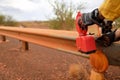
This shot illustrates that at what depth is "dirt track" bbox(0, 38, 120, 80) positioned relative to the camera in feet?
18.5

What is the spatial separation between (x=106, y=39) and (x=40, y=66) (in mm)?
2715

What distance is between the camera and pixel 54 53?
26.1 ft

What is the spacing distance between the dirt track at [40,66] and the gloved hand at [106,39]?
130cm

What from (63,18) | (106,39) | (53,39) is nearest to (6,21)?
(63,18)

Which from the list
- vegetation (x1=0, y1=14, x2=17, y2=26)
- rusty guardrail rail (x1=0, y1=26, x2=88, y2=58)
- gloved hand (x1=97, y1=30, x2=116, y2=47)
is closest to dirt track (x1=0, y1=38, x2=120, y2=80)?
rusty guardrail rail (x1=0, y1=26, x2=88, y2=58)

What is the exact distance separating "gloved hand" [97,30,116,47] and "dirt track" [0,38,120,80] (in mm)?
1299

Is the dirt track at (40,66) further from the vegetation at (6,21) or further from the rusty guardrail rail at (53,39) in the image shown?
the vegetation at (6,21)

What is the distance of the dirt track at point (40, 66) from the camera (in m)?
5.63

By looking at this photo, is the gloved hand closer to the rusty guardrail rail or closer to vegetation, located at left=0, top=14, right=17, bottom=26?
the rusty guardrail rail

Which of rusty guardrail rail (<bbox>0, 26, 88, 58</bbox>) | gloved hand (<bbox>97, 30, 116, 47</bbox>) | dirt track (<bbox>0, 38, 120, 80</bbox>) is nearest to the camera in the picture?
gloved hand (<bbox>97, 30, 116, 47</bbox>)

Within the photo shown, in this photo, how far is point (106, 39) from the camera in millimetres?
4035

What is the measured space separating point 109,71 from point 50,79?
108 cm

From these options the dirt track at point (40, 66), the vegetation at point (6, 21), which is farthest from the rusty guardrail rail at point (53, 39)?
the vegetation at point (6, 21)

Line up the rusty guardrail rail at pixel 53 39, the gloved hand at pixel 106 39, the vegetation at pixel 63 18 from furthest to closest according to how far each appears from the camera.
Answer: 1. the vegetation at pixel 63 18
2. the rusty guardrail rail at pixel 53 39
3. the gloved hand at pixel 106 39
